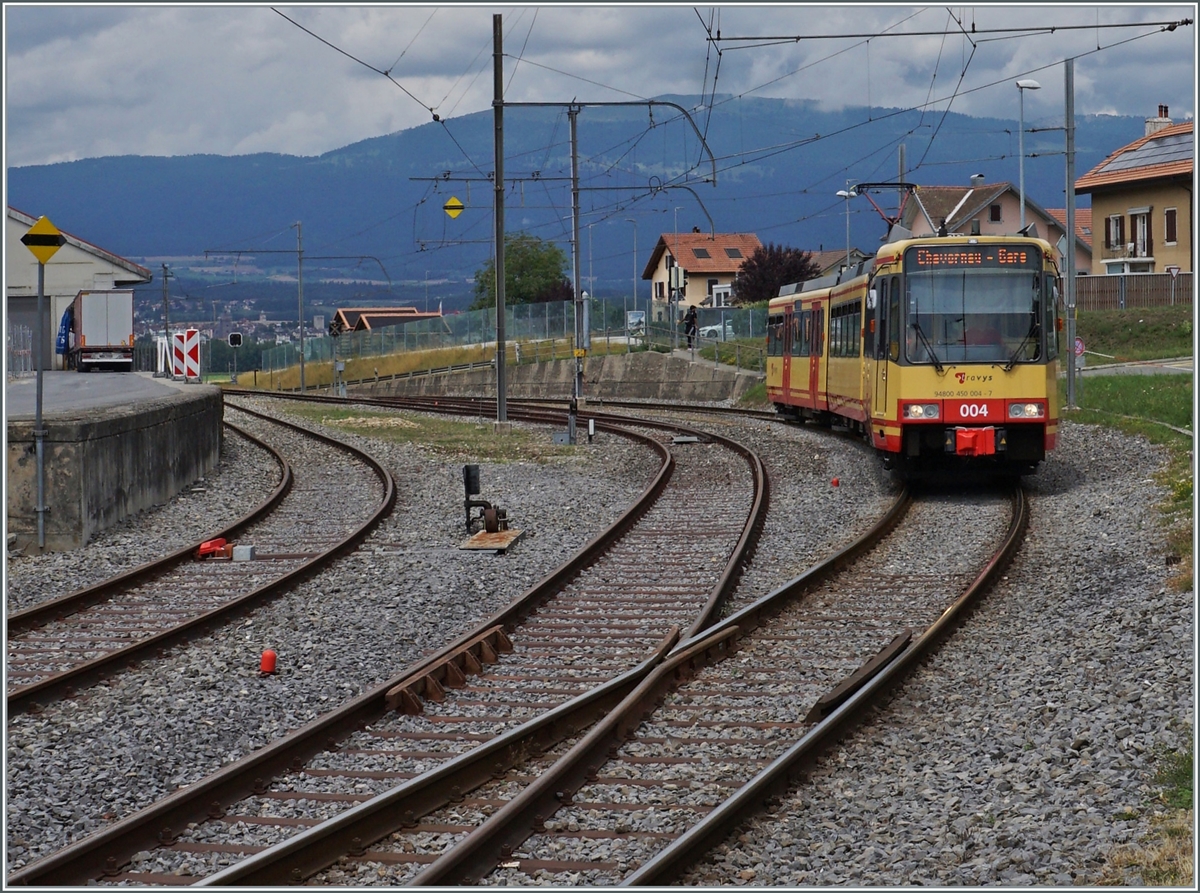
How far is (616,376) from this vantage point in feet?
181

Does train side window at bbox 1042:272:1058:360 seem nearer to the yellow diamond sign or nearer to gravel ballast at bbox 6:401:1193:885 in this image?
gravel ballast at bbox 6:401:1193:885

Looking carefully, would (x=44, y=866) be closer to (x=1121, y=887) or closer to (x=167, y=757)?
(x=167, y=757)

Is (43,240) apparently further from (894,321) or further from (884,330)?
(884,330)

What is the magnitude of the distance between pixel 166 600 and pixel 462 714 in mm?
4801

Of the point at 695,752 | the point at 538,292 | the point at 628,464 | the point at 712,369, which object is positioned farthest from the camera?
the point at 538,292

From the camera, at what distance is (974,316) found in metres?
18.1

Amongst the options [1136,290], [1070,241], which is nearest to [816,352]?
[1070,241]

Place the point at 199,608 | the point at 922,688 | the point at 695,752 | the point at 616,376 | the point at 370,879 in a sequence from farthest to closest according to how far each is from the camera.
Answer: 1. the point at 616,376
2. the point at 199,608
3. the point at 922,688
4. the point at 695,752
5. the point at 370,879

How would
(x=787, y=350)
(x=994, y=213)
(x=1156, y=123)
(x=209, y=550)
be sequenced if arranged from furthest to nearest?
(x=994, y=213)
(x=1156, y=123)
(x=787, y=350)
(x=209, y=550)

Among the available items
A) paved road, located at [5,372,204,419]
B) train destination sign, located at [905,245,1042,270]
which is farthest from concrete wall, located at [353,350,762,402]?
train destination sign, located at [905,245,1042,270]

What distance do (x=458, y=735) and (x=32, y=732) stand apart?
2433 mm

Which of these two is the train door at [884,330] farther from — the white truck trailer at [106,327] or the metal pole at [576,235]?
the white truck trailer at [106,327]

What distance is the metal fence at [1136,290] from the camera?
166 ft

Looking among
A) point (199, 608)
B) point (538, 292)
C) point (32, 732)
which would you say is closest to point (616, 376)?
point (199, 608)
